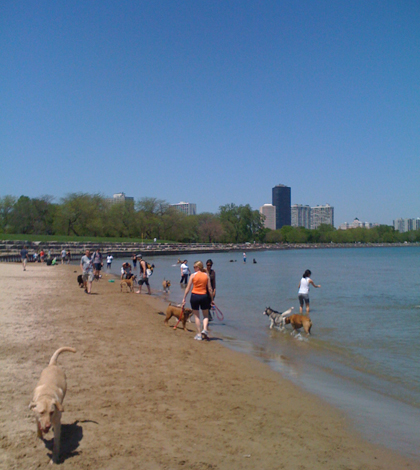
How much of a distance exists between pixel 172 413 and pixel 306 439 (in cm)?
161

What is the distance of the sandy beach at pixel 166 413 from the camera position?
3.96 meters

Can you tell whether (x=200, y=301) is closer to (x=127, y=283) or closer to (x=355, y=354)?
(x=355, y=354)

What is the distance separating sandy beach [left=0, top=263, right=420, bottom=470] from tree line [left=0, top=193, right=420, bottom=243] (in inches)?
2926

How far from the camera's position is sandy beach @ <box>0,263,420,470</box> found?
3963mm

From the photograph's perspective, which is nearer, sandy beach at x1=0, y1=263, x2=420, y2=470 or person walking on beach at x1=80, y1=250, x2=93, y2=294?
sandy beach at x1=0, y1=263, x2=420, y2=470

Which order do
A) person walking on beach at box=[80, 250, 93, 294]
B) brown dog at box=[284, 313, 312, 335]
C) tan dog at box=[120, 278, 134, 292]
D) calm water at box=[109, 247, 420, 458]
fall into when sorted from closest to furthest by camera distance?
1. calm water at box=[109, 247, 420, 458]
2. brown dog at box=[284, 313, 312, 335]
3. person walking on beach at box=[80, 250, 93, 294]
4. tan dog at box=[120, 278, 134, 292]

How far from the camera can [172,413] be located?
16.3ft

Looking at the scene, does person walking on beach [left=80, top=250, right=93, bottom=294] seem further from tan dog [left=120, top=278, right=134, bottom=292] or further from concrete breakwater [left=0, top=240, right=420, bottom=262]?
concrete breakwater [left=0, top=240, right=420, bottom=262]

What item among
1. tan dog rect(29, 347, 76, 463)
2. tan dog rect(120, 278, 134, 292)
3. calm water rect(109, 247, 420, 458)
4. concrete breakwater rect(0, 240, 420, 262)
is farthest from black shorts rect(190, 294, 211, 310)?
concrete breakwater rect(0, 240, 420, 262)

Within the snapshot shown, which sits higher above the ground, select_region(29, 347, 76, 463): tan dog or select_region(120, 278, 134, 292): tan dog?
select_region(29, 347, 76, 463): tan dog

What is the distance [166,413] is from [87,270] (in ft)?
40.1

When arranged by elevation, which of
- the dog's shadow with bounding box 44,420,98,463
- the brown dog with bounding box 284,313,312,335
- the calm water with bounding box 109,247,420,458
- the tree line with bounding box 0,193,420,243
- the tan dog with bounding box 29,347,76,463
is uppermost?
the tree line with bounding box 0,193,420,243

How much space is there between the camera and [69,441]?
4078 millimetres

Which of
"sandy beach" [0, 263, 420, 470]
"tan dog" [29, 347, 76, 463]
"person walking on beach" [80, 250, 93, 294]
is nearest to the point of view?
"tan dog" [29, 347, 76, 463]
